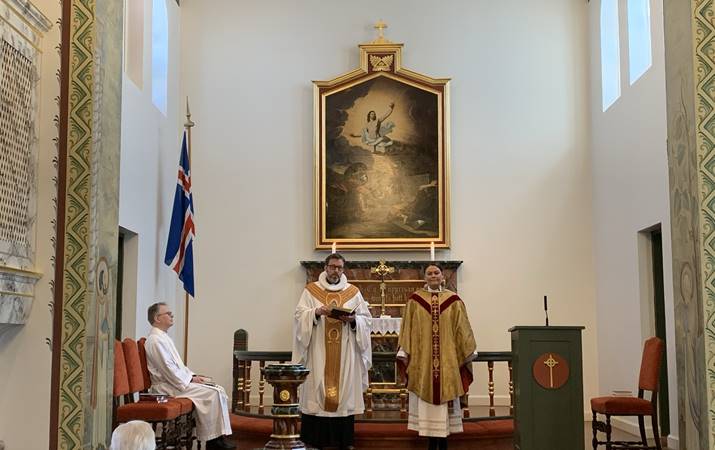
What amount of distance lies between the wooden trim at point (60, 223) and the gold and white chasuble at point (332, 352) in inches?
145

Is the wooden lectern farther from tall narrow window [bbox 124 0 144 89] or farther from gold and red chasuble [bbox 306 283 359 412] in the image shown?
tall narrow window [bbox 124 0 144 89]

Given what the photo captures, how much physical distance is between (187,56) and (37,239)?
29.8 feet

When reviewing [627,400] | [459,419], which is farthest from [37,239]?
[627,400]

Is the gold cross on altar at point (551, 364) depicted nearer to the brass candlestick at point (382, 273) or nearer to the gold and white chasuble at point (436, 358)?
the gold and white chasuble at point (436, 358)

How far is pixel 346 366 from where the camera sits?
29.8ft

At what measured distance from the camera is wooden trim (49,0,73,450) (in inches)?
216

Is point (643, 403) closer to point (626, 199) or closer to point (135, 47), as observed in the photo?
point (626, 199)

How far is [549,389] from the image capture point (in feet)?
27.1

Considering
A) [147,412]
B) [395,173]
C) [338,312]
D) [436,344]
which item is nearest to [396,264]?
[395,173]

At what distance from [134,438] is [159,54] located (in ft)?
35.0

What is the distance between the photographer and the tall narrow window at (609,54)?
13.2 meters

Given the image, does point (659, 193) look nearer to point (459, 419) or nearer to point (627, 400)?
point (627, 400)

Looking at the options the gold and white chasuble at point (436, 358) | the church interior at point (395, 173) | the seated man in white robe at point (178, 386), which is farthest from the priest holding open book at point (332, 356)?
the church interior at point (395, 173)

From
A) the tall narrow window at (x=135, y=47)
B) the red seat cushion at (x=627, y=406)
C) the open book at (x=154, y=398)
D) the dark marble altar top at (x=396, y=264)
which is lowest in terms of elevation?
the red seat cushion at (x=627, y=406)
